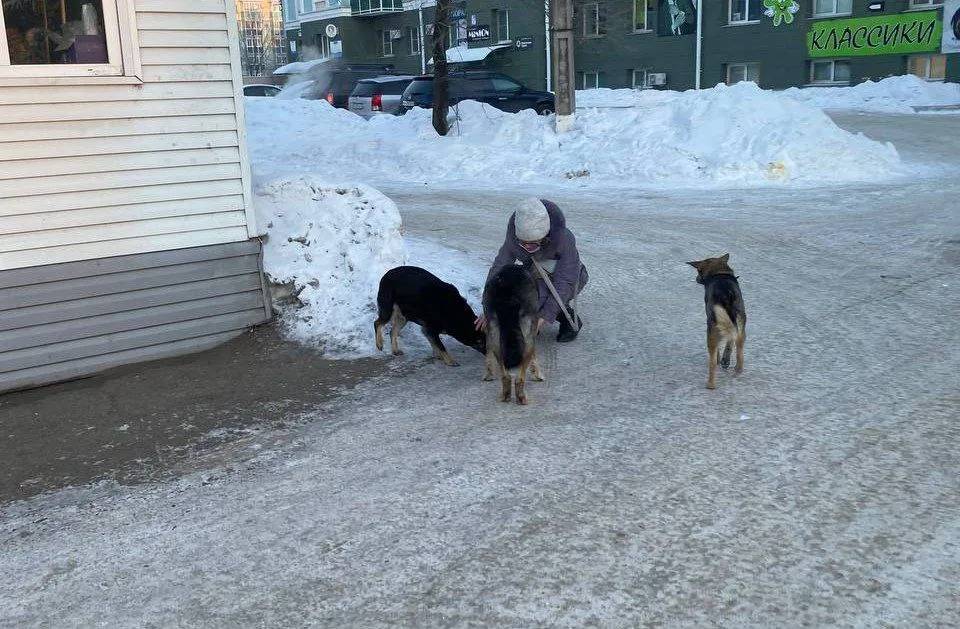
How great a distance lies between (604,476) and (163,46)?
4.64 m

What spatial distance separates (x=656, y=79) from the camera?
38219mm

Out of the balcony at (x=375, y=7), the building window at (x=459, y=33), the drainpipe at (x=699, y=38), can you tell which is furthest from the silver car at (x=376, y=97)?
the balcony at (x=375, y=7)

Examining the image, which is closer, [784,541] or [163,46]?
[784,541]

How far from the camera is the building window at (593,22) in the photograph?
38219mm

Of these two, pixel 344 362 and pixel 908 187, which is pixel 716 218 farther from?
pixel 344 362

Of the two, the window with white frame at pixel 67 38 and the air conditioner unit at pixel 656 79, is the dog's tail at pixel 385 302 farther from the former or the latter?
the air conditioner unit at pixel 656 79

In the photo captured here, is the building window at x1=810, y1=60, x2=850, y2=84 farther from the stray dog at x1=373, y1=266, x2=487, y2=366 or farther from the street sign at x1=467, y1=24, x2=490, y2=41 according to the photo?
the stray dog at x1=373, y1=266, x2=487, y2=366

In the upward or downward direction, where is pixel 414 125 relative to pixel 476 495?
upward

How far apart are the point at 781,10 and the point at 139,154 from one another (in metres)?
32.7

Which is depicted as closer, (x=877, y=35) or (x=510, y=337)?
(x=510, y=337)

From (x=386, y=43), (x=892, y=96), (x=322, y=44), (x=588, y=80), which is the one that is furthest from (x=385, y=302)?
(x=322, y=44)

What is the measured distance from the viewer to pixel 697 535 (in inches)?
159

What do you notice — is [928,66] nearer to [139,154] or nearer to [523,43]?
[523,43]

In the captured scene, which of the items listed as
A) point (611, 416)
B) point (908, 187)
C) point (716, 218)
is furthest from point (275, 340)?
point (908, 187)
